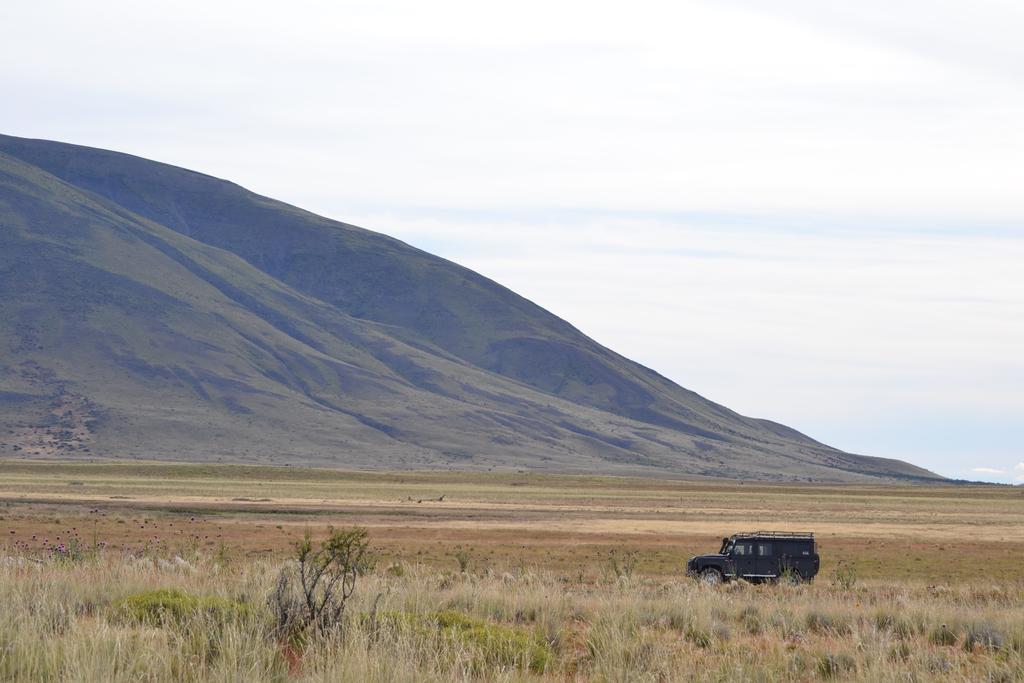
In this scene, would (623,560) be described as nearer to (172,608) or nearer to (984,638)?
(984,638)

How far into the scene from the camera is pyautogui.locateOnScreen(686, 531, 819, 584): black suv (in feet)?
106

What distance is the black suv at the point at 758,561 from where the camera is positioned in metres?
32.3

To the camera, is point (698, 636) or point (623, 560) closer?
point (698, 636)

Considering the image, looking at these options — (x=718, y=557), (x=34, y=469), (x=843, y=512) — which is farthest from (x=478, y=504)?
(x=34, y=469)

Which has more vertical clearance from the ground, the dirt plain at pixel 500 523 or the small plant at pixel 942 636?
the small plant at pixel 942 636

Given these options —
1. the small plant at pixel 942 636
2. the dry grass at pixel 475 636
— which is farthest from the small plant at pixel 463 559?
the small plant at pixel 942 636

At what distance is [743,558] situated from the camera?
3259cm

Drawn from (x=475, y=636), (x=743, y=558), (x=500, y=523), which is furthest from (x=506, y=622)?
(x=500, y=523)

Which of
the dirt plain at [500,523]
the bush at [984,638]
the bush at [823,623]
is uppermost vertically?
the bush at [984,638]

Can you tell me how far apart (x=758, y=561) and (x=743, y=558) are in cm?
46

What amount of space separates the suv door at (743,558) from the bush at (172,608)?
64.9 ft

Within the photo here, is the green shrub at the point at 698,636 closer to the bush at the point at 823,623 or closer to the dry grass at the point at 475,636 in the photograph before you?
the dry grass at the point at 475,636

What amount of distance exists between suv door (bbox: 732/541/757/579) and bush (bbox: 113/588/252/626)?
1977 cm

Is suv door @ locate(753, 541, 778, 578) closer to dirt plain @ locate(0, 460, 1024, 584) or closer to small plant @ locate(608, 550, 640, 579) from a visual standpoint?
small plant @ locate(608, 550, 640, 579)
